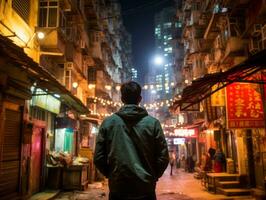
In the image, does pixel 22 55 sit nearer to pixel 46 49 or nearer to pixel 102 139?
pixel 102 139

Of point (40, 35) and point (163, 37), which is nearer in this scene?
point (40, 35)

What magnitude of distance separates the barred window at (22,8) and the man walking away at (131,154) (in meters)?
11.8

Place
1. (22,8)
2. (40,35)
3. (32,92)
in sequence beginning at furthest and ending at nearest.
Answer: (40,35) → (32,92) → (22,8)

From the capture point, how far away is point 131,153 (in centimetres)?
337

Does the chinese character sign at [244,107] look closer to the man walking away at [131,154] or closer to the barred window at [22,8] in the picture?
the barred window at [22,8]

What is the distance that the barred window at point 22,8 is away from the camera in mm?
13766

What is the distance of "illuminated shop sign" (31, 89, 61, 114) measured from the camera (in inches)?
611

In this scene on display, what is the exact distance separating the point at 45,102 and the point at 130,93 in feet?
45.8

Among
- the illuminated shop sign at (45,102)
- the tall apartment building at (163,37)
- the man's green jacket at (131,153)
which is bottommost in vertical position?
the man's green jacket at (131,153)

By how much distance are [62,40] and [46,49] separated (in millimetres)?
1396

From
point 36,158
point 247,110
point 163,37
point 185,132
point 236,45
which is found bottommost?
point 36,158

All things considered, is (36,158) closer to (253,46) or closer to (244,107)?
(244,107)

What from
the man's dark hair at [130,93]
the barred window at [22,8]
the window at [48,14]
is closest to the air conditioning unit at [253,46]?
the window at [48,14]

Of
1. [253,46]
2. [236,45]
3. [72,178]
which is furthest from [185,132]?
[72,178]
